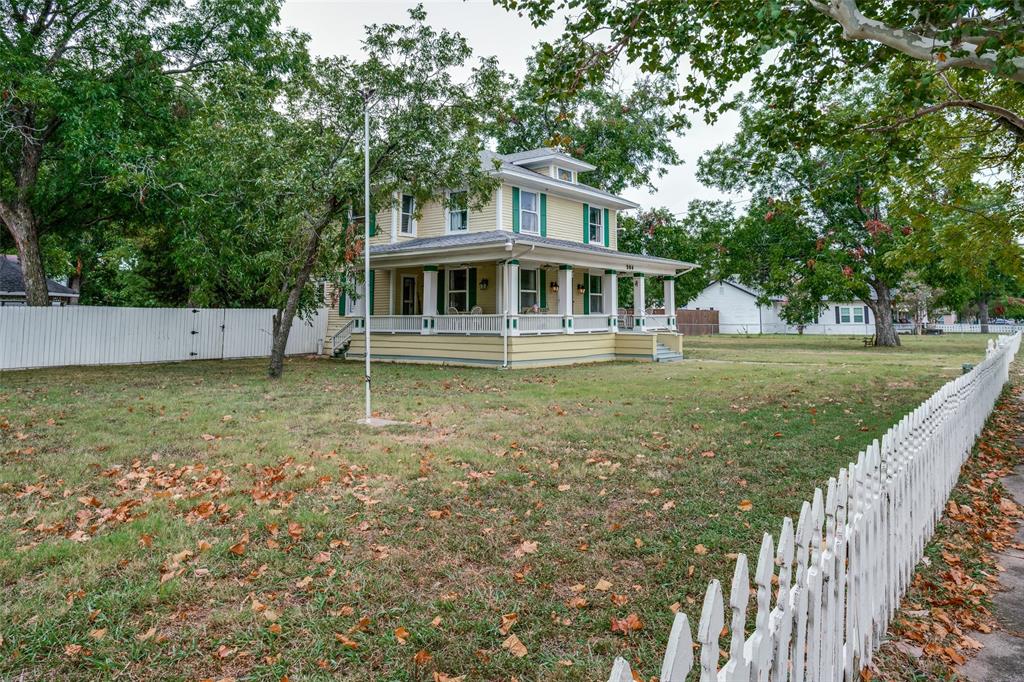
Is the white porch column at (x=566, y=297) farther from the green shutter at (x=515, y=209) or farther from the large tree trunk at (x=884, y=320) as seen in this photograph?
the large tree trunk at (x=884, y=320)

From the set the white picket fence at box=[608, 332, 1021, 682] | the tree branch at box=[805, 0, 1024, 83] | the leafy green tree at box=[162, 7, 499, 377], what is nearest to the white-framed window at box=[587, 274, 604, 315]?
the leafy green tree at box=[162, 7, 499, 377]

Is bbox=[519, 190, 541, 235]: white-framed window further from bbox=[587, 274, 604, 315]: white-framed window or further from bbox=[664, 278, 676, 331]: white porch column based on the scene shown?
bbox=[664, 278, 676, 331]: white porch column

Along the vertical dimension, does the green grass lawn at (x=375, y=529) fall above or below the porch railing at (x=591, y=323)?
below

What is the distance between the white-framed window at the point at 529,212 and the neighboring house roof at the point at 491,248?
45 centimetres

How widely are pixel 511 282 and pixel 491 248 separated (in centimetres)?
141

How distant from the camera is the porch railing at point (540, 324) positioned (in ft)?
61.9

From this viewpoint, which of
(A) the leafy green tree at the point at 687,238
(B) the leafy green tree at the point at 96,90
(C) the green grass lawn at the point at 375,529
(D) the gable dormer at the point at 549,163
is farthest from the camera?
(A) the leafy green tree at the point at 687,238

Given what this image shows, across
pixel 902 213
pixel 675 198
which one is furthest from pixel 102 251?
pixel 902 213

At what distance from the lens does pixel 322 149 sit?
45.1ft

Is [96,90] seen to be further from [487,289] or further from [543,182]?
[543,182]

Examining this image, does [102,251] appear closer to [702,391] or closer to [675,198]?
[675,198]

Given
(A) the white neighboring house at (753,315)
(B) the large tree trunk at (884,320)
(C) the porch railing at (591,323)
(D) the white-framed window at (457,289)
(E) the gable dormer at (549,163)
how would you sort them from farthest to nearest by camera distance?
1. (A) the white neighboring house at (753,315)
2. (B) the large tree trunk at (884,320)
3. (E) the gable dormer at (549,163)
4. (D) the white-framed window at (457,289)
5. (C) the porch railing at (591,323)

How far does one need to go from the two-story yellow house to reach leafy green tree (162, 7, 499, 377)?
2.22 meters

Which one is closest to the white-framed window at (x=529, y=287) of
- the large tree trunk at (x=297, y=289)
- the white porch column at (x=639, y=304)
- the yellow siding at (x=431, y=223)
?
the yellow siding at (x=431, y=223)
